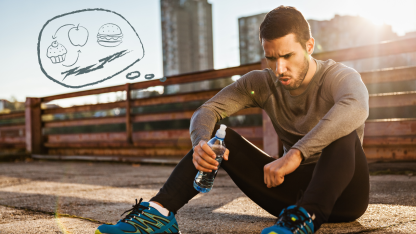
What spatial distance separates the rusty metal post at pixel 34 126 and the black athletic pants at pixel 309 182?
8302 millimetres

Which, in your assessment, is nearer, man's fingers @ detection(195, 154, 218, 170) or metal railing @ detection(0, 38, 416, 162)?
man's fingers @ detection(195, 154, 218, 170)

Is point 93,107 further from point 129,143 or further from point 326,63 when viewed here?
point 326,63

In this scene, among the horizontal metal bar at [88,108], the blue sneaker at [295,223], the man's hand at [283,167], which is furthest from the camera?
the horizontal metal bar at [88,108]

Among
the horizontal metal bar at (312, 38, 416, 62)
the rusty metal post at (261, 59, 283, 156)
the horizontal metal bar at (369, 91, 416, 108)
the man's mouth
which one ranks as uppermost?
the horizontal metal bar at (312, 38, 416, 62)

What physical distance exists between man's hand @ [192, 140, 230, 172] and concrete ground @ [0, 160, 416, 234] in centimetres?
39

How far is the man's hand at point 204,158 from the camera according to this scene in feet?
5.84

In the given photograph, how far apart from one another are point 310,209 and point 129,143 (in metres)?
6.34

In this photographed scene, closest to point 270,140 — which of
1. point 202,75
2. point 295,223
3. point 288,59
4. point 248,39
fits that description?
point 202,75

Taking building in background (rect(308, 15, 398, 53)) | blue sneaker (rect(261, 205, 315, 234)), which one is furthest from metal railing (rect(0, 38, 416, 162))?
building in background (rect(308, 15, 398, 53))

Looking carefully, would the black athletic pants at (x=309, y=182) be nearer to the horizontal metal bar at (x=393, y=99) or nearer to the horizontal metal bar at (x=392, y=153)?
the horizontal metal bar at (x=392, y=153)

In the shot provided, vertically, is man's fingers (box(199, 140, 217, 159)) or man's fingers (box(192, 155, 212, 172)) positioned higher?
man's fingers (box(199, 140, 217, 159))

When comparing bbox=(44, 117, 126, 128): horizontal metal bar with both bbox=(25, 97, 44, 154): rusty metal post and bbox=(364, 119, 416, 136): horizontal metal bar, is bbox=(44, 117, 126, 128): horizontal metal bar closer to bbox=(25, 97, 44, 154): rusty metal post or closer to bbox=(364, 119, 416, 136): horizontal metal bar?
bbox=(25, 97, 44, 154): rusty metal post

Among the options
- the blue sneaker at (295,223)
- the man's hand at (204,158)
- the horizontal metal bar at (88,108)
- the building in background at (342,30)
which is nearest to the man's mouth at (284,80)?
the man's hand at (204,158)

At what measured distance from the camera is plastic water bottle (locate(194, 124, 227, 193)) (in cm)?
189
